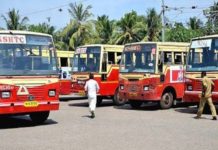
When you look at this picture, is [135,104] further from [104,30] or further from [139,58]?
[104,30]

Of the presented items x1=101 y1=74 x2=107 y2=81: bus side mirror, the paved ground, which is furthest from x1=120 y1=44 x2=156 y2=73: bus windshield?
the paved ground

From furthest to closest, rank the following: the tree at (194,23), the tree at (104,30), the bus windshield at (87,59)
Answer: the tree at (194,23) → the tree at (104,30) → the bus windshield at (87,59)

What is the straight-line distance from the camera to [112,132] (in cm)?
1226

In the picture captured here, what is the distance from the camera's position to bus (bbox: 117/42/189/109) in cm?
1848

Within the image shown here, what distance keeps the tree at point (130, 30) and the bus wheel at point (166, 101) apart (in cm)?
3154

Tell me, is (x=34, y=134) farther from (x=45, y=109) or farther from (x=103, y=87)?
(x=103, y=87)

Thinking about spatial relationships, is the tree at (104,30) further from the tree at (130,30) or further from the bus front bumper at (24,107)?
the bus front bumper at (24,107)

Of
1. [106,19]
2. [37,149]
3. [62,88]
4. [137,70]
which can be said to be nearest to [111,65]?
[137,70]

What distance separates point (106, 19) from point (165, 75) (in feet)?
111

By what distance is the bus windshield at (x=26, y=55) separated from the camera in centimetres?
1319

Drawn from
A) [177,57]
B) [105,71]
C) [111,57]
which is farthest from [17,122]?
[177,57]

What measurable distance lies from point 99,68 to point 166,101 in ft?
11.2

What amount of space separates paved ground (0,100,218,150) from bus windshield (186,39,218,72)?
171 centimetres

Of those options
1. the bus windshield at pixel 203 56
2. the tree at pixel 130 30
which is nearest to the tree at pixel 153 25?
the tree at pixel 130 30
